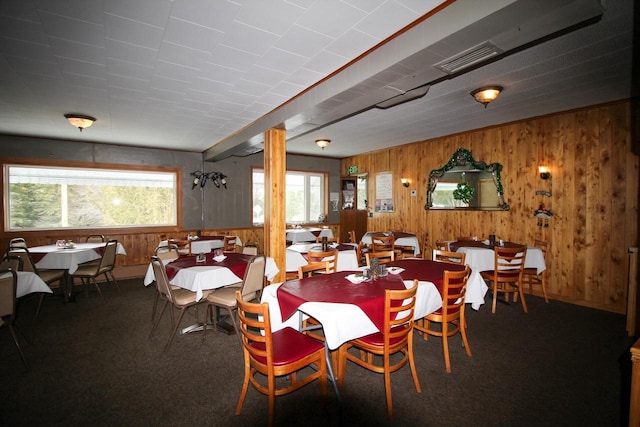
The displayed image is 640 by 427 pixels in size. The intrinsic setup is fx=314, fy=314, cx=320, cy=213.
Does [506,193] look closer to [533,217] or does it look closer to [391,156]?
[533,217]

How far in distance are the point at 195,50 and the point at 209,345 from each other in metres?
2.95

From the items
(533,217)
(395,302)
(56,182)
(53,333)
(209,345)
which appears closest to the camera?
(395,302)

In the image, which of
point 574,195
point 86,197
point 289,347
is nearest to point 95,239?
point 86,197

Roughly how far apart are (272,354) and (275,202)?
283cm

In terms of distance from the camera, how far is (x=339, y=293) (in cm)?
240

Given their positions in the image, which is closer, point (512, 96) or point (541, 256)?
point (512, 96)

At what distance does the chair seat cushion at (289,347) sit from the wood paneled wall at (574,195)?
4.72 m

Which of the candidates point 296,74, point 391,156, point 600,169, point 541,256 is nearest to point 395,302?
point 296,74

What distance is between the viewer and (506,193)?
5691 millimetres

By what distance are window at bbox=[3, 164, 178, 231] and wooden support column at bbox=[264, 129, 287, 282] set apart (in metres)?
4.17

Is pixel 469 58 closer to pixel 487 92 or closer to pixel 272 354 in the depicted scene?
pixel 487 92
